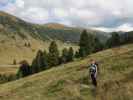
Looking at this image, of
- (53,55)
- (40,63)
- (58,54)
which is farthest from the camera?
(58,54)

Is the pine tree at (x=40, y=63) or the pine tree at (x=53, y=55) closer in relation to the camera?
the pine tree at (x=40, y=63)

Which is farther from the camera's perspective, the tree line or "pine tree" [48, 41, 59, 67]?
the tree line

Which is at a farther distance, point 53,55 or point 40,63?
point 40,63

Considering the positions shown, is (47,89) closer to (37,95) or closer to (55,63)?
(37,95)

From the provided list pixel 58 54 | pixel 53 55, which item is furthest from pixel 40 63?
pixel 58 54

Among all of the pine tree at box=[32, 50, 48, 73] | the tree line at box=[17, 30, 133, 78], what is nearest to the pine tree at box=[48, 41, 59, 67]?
the tree line at box=[17, 30, 133, 78]

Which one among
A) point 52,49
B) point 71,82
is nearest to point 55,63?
point 52,49

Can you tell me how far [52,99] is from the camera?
90.5 ft

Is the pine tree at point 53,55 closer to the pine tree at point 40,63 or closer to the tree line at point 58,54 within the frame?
the tree line at point 58,54

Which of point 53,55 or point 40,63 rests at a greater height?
point 53,55

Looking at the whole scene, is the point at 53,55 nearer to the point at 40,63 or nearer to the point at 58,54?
the point at 58,54

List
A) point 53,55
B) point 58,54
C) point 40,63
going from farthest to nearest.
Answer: point 58,54, point 40,63, point 53,55

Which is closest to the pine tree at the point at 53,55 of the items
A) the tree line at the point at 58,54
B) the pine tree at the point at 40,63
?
the tree line at the point at 58,54

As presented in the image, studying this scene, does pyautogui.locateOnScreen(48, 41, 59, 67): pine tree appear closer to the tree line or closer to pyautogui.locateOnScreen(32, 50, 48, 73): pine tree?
the tree line
